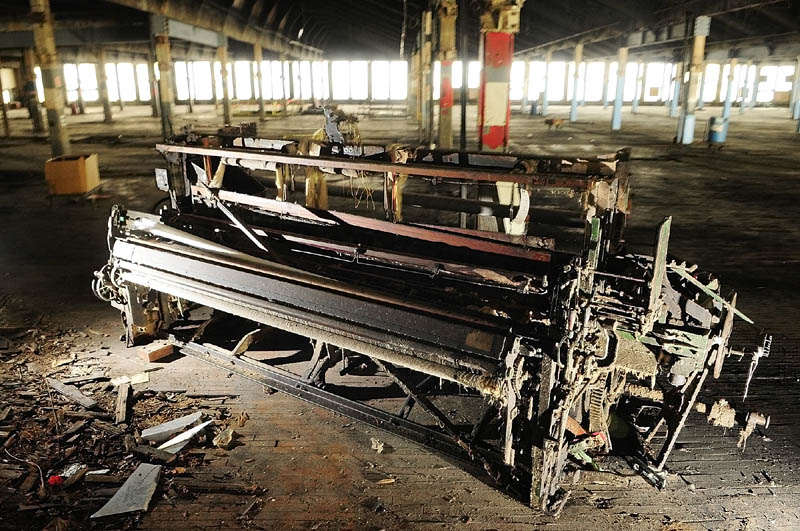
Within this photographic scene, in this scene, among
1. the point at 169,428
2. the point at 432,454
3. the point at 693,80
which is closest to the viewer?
the point at 432,454


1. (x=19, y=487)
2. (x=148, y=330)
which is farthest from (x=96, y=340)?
(x=19, y=487)

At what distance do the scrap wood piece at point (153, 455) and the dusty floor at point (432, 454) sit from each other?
30 cm

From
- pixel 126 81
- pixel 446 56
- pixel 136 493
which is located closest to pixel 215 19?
pixel 446 56

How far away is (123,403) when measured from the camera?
176 inches

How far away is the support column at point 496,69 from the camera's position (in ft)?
25.0

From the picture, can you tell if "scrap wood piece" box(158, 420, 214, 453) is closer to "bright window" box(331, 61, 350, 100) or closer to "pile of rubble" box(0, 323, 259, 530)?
"pile of rubble" box(0, 323, 259, 530)

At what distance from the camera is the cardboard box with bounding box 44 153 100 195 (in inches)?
475

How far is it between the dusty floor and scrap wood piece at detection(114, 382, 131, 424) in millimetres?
251

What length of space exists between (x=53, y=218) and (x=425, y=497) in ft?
32.9

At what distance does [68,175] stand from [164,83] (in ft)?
25.9

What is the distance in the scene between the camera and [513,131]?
24.8 m

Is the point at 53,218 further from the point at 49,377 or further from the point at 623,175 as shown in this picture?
the point at 623,175

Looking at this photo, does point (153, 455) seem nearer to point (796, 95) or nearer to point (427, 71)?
point (427, 71)

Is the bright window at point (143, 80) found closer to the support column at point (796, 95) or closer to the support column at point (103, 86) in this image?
the support column at point (103, 86)
